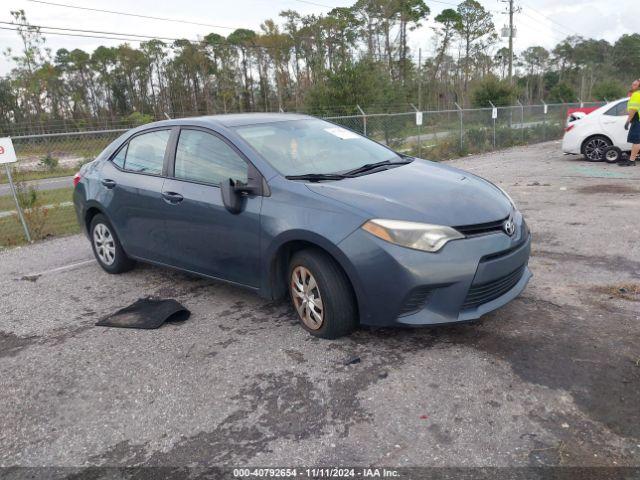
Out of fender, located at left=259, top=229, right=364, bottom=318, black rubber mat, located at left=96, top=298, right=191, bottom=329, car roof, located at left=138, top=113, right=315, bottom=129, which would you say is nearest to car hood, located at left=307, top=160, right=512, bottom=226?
fender, located at left=259, top=229, right=364, bottom=318

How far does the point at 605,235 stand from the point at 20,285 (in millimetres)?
6610

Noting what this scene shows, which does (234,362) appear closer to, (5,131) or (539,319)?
(539,319)

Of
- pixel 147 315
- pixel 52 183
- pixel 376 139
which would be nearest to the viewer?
pixel 147 315

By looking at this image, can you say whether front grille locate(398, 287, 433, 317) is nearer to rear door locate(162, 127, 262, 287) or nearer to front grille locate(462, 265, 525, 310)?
front grille locate(462, 265, 525, 310)

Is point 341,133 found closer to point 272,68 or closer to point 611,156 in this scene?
point 611,156

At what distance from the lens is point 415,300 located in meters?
3.24

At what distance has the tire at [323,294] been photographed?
3.42m

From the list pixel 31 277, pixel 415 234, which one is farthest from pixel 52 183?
pixel 415 234

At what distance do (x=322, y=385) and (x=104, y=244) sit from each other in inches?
137

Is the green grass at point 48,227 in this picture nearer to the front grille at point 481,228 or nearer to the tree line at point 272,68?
the front grille at point 481,228

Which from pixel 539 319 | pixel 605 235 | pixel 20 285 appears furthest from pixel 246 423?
pixel 605 235

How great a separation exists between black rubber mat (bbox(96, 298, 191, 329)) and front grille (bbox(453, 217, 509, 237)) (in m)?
2.38

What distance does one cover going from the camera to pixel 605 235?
19.7ft

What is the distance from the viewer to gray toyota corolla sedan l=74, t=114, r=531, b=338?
324cm
